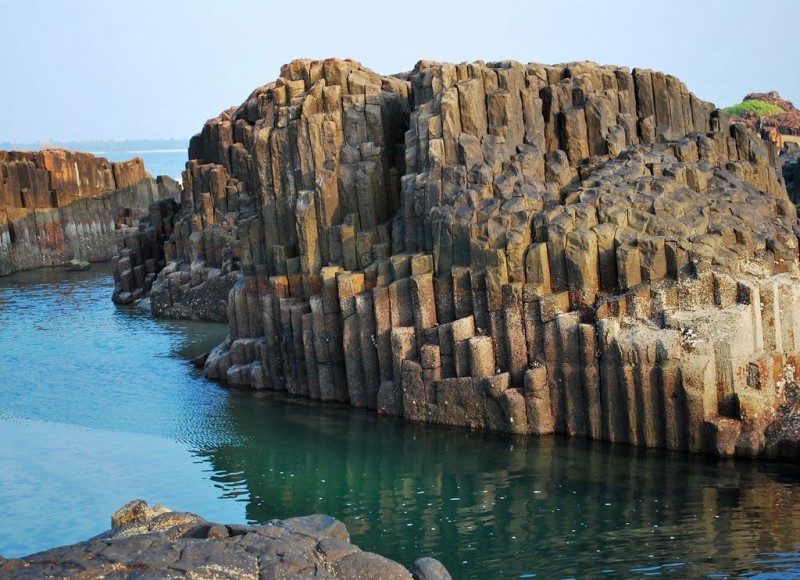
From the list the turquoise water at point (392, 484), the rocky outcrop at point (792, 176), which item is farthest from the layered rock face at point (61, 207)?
the rocky outcrop at point (792, 176)

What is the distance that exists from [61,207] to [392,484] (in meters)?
34.2

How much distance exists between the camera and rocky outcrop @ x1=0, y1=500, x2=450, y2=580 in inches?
449

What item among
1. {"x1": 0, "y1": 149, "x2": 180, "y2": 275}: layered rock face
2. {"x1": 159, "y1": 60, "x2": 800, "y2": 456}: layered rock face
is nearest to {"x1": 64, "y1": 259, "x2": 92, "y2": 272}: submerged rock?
{"x1": 0, "y1": 149, "x2": 180, "y2": 275}: layered rock face

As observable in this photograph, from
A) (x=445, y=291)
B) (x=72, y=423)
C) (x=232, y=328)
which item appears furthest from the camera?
(x=232, y=328)

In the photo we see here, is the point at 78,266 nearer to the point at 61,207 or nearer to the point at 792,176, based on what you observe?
the point at 61,207

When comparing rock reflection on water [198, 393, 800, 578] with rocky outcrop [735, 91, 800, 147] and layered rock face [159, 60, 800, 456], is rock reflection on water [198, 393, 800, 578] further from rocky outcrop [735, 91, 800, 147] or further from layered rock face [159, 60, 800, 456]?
rocky outcrop [735, 91, 800, 147]

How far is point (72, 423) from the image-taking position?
2284 cm

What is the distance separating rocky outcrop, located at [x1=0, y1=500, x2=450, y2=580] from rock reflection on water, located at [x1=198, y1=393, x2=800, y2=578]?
2.91 metres

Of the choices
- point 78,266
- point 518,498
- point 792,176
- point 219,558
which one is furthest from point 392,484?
point 78,266

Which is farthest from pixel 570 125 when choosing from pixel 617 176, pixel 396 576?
pixel 396 576

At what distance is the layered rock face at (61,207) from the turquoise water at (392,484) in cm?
2295

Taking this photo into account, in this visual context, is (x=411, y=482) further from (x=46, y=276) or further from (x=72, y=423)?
(x=46, y=276)

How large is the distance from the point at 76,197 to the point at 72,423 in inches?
1128

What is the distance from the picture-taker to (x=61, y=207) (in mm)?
48875
